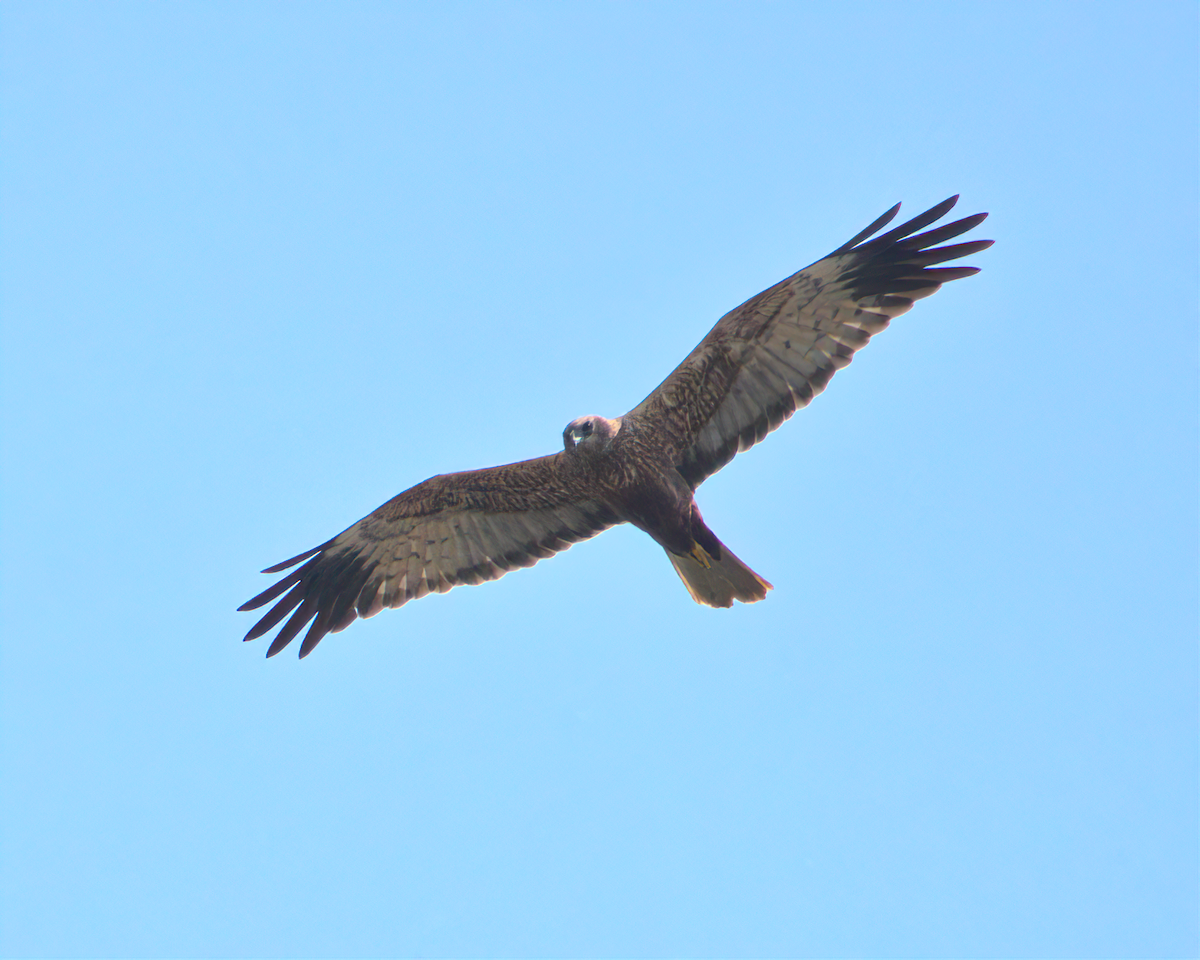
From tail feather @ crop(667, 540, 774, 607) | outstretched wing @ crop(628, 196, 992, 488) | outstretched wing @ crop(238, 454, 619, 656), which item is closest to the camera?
outstretched wing @ crop(628, 196, 992, 488)

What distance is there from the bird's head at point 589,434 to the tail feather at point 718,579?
47.6 inches

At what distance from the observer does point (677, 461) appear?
31.9ft

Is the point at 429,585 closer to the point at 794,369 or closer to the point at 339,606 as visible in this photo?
the point at 339,606

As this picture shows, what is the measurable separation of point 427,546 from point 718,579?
2.84 m

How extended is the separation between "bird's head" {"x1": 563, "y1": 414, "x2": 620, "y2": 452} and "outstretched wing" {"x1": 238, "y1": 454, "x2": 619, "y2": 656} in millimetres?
942

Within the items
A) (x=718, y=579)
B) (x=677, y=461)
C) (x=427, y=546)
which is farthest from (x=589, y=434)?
(x=427, y=546)

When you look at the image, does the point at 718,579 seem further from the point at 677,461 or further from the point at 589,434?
the point at 589,434

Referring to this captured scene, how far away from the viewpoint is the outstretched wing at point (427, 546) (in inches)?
406

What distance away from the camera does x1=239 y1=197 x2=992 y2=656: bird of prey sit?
9203mm

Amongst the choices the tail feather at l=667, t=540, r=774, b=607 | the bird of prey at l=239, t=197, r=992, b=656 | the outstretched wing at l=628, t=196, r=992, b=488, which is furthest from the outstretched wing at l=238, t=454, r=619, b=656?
the outstretched wing at l=628, t=196, r=992, b=488

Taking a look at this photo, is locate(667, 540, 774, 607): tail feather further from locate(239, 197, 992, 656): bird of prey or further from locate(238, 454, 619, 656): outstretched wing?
locate(238, 454, 619, 656): outstretched wing

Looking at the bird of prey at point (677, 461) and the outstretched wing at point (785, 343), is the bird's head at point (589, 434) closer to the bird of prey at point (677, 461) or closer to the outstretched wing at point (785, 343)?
the bird of prey at point (677, 461)

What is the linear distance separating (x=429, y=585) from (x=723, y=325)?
376 cm

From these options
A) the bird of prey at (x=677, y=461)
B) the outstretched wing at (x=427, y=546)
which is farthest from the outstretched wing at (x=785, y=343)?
the outstretched wing at (x=427, y=546)
